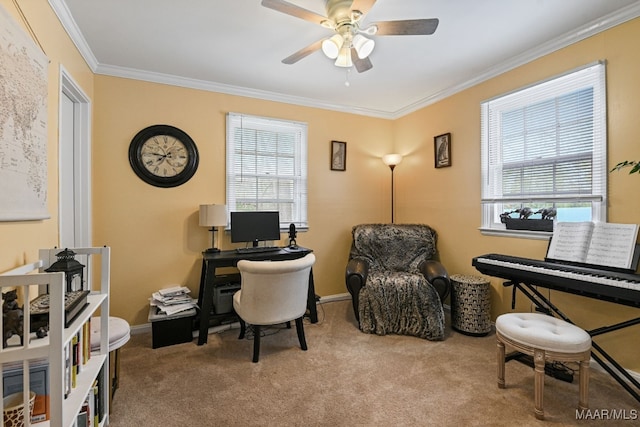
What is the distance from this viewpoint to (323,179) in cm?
392

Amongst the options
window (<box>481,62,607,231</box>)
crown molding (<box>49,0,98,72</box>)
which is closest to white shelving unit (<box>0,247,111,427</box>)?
crown molding (<box>49,0,98,72</box>)

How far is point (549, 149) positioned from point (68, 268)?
359 cm

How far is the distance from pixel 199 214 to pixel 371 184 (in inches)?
92.0

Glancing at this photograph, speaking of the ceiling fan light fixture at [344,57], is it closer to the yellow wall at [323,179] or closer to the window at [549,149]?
the yellow wall at [323,179]

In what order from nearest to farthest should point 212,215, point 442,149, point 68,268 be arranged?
point 68,268
point 212,215
point 442,149

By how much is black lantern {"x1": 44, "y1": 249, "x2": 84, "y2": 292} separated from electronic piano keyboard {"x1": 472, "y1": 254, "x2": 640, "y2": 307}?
2.85m

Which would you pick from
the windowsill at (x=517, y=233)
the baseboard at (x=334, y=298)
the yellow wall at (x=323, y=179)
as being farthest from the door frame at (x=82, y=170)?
the windowsill at (x=517, y=233)

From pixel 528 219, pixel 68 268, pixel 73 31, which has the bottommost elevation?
pixel 68 268

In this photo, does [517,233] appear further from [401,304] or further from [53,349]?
[53,349]

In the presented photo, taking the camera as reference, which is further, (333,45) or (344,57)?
(344,57)

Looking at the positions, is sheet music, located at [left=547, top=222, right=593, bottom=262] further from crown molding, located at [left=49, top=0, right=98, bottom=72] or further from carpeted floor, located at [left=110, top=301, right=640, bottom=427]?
crown molding, located at [left=49, top=0, right=98, bottom=72]

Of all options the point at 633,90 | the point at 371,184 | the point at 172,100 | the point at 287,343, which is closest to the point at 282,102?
the point at 172,100

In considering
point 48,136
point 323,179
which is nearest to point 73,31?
point 48,136

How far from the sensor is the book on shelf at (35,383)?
1.16 meters
